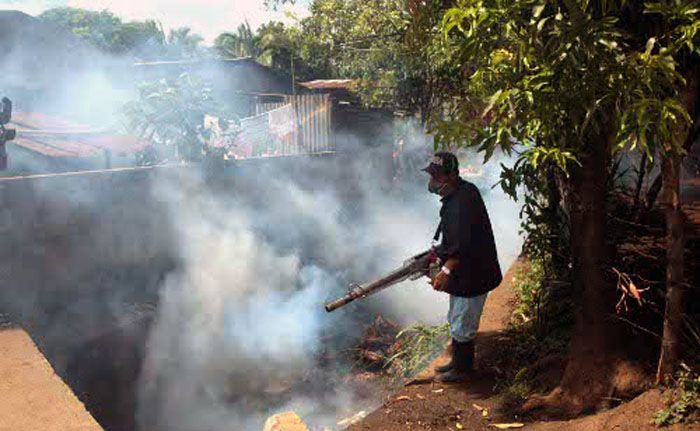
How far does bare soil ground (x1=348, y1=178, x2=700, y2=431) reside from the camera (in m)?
3.15

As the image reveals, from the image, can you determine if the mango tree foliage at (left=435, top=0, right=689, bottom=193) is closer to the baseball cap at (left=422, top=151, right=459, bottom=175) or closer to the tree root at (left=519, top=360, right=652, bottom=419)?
the baseball cap at (left=422, top=151, right=459, bottom=175)

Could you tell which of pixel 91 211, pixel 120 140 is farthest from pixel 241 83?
pixel 91 211

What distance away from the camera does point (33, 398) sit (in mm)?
A: 4043

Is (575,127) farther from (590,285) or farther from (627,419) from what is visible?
(627,419)

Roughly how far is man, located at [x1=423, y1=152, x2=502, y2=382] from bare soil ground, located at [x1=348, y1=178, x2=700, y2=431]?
0.65 feet

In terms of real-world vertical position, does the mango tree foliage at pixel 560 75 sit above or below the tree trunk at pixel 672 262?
above

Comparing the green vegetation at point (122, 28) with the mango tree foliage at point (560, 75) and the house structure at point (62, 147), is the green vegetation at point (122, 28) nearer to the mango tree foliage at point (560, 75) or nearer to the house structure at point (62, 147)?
the house structure at point (62, 147)

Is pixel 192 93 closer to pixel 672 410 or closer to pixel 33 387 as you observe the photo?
pixel 33 387

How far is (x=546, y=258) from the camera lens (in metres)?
5.56

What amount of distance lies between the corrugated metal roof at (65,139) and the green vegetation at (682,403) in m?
8.95

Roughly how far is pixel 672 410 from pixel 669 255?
2.69 feet

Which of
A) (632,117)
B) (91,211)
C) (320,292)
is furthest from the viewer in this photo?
(320,292)

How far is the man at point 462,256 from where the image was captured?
13.9ft

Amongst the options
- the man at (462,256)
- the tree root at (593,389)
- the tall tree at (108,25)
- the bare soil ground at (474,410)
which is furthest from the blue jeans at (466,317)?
the tall tree at (108,25)
